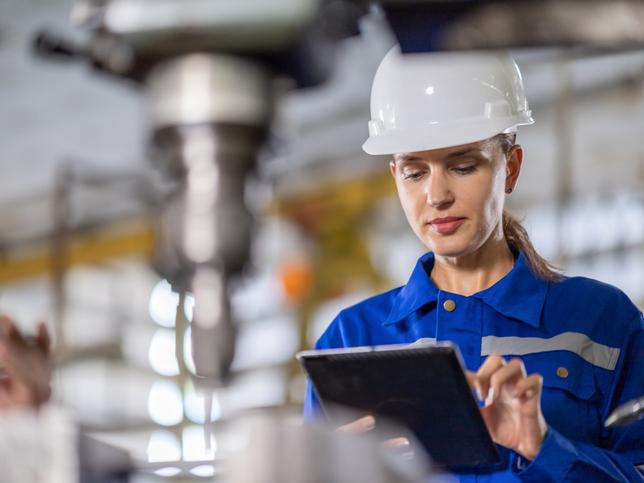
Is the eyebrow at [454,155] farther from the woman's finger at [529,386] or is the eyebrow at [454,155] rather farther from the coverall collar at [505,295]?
the woman's finger at [529,386]

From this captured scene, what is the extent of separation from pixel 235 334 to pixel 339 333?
177 cm

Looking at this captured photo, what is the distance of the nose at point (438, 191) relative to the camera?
2.29 meters

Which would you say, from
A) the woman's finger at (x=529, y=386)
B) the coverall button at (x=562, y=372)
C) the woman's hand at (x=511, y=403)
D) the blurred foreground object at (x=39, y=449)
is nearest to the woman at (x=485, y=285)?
the coverall button at (x=562, y=372)

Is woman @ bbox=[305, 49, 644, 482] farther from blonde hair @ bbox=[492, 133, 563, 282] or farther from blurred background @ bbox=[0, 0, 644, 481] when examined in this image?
blurred background @ bbox=[0, 0, 644, 481]

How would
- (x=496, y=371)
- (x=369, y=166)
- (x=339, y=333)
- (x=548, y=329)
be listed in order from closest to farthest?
1. (x=496, y=371)
2. (x=548, y=329)
3. (x=339, y=333)
4. (x=369, y=166)

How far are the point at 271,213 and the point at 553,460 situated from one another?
825 cm

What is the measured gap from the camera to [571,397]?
222cm

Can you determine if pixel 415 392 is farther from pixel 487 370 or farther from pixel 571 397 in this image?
pixel 571 397

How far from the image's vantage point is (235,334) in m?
0.70

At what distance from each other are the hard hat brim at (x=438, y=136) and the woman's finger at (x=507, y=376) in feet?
2.06

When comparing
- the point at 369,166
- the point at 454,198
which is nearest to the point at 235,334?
the point at 454,198

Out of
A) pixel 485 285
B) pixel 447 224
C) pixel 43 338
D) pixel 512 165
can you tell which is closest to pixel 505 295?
pixel 485 285

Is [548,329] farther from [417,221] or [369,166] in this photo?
[369,166]

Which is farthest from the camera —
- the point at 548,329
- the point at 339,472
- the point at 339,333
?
the point at 339,333
